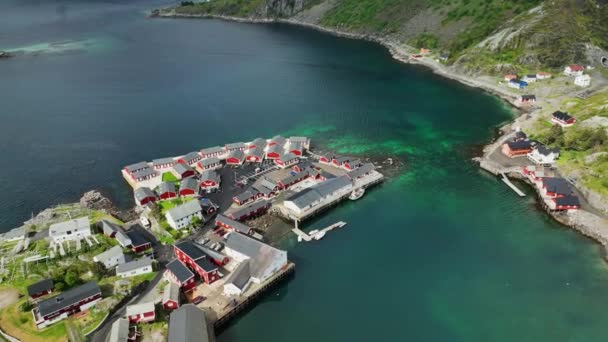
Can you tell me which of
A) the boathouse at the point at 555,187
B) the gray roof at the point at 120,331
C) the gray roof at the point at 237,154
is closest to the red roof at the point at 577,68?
the boathouse at the point at 555,187

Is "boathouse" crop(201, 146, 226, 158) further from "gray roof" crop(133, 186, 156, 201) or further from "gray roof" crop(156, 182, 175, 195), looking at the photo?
→ "gray roof" crop(133, 186, 156, 201)

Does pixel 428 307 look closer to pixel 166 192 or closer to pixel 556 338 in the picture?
pixel 556 338

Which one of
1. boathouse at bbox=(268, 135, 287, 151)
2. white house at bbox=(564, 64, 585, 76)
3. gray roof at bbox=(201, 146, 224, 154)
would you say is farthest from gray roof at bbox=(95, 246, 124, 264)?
white house at bbox=(564, 64, 585, 76)

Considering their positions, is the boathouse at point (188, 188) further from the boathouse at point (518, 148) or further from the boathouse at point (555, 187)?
the boathouse at point (518, 148)

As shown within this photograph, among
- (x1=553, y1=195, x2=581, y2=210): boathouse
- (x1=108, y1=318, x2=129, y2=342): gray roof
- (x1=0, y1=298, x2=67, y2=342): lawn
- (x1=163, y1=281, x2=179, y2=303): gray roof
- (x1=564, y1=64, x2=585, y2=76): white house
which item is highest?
(x1=564, y1=64, x2=585, y2=76): white house

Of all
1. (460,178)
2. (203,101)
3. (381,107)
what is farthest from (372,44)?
(460,178)

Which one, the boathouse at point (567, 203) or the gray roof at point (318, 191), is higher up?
the boathouse at point (567, 203)
